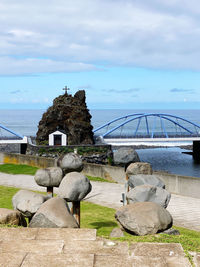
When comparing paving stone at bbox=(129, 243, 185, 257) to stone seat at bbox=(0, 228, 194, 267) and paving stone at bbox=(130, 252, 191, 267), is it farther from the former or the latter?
paving stone at bbox=(130, 252, 191, 267)

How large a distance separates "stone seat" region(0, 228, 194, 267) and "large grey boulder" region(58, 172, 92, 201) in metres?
2.11

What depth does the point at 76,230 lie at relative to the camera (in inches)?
320

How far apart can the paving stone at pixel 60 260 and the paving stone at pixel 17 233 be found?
101 cm

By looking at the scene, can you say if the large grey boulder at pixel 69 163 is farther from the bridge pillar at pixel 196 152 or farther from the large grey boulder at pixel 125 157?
the bridge pillar at pixel 196 152

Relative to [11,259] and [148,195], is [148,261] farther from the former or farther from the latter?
[148,195]

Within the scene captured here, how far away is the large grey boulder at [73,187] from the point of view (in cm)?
1026

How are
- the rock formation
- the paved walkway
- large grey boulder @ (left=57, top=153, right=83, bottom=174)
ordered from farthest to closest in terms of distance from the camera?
the rock formation, the paved walkway, large grey boulder @ (left=57, top=153, right=83, bottom=174)

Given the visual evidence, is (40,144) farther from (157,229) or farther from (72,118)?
(157,229)

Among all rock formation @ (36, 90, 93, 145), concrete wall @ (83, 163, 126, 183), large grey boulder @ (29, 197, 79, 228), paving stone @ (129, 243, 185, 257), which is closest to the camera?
paving stone @ (129, 243, 185, 257)

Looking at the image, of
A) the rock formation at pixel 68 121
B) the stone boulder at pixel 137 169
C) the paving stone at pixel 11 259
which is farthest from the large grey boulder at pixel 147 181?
the rock formation at pixel 68 121

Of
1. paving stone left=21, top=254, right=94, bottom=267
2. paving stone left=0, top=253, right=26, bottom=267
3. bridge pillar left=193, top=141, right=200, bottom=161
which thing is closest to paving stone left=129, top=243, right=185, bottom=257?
paving stone left=21, top=254, right=94, bottom=267

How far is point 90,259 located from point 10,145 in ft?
214

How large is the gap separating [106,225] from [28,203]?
4.75 meters

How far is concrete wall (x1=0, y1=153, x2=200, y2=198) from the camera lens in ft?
62.3
